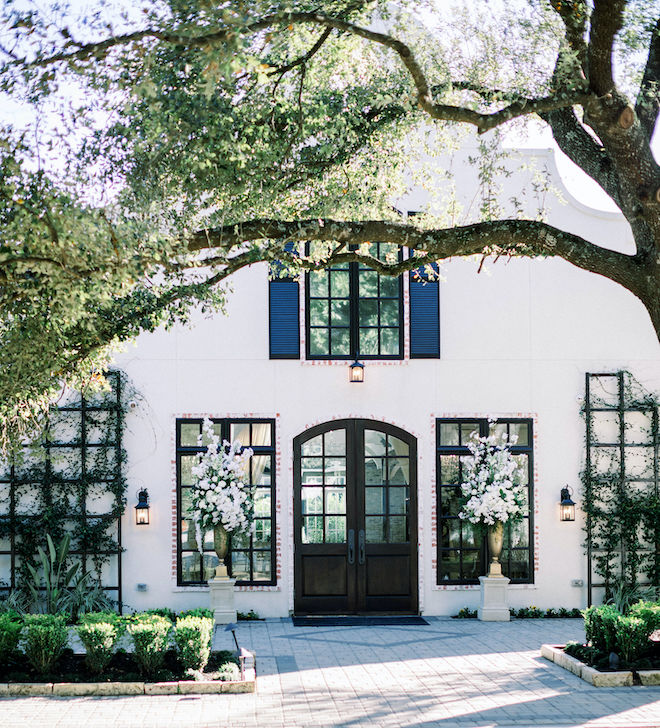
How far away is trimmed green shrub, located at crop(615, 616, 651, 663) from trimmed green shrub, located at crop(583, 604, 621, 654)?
0.08 m

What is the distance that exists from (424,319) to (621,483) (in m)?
3.23

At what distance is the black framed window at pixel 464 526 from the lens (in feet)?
41.8

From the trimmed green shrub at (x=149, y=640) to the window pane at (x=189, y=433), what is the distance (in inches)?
158

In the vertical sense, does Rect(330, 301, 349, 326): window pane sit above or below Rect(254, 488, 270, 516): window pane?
above

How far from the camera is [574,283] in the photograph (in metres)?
13.1

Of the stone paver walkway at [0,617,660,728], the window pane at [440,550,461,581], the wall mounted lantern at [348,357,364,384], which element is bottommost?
the stone paver walkway at [0,617,660,728]

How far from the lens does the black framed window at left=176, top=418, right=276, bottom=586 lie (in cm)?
1249

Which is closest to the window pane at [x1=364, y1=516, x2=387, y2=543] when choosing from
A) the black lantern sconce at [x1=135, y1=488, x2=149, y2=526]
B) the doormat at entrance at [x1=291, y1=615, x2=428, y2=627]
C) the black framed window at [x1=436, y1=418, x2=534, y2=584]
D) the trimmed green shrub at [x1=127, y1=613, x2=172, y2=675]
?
the black framed window at [x1=436, y1=418, x2=534, y2=584]

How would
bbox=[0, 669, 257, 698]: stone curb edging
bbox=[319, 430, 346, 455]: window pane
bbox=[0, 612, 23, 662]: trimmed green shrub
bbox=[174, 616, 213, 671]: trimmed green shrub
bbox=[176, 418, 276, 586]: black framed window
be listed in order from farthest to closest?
Answer: bbox=[319, 430, 346, 455]: window pane → bbox=[176, 418, 276, 586]: black framed window → bbox=[0, 612, 23, 662]: trimmed green shrub → bbox=[174, 616, 213, 671]: trimmed green shrub → bbox=[0, 669, 257, 698]: stone curb edging

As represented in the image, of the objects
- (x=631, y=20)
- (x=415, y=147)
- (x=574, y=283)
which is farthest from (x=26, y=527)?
(x=631, y=20)

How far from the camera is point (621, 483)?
12867 millimetres

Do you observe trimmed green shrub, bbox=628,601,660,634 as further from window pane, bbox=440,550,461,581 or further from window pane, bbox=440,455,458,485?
window pane, bbox=440,455,458,485

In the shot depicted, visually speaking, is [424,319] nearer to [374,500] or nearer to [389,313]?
[389,313]

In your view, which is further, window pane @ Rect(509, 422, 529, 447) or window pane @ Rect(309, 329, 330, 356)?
window pane @ Rect(509, 422, 529, 447)
